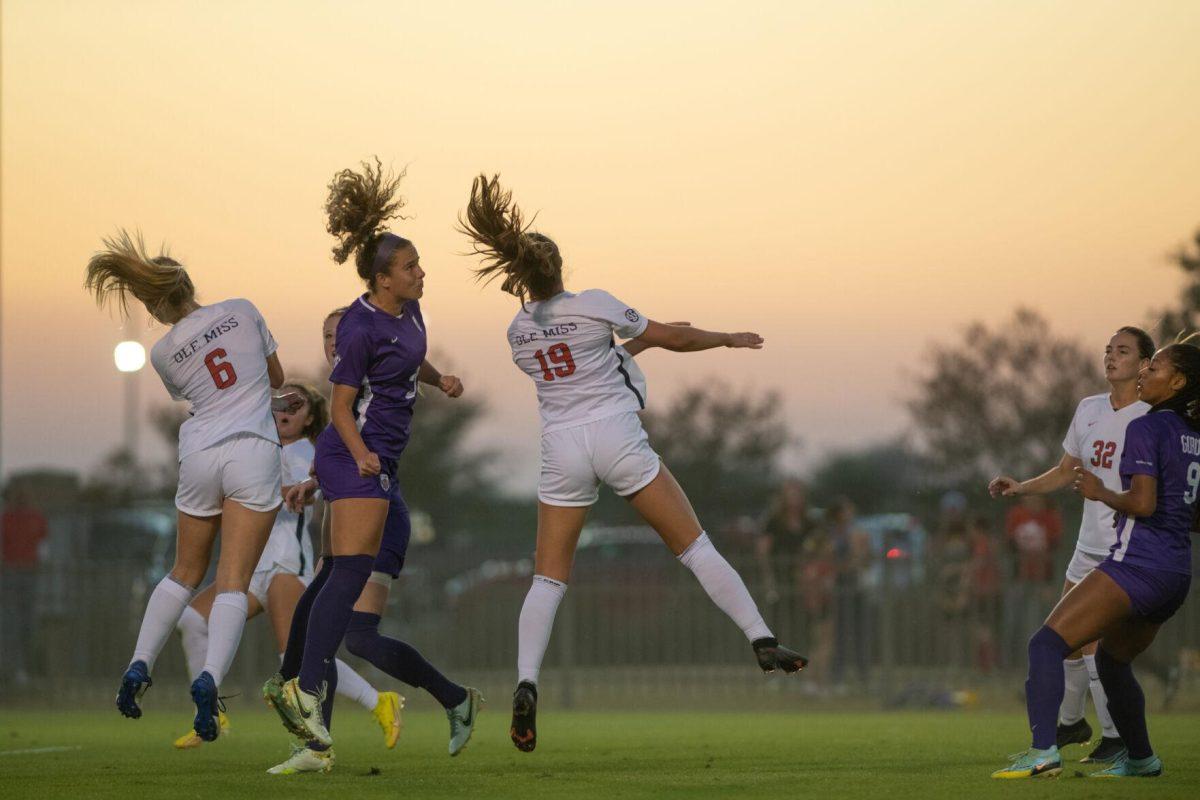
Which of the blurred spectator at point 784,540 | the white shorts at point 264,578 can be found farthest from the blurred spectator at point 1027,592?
the white shorts at point 264,578

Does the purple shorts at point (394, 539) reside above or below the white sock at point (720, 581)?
above

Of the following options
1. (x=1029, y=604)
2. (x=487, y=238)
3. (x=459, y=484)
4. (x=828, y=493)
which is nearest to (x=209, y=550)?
(x=487, y=238)

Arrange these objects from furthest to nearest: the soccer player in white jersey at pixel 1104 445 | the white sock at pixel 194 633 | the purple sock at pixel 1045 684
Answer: the white sock at pixel 194 633 → the soccer player in white jersey at pixel 1104 445 → the purple sock at pixel 1045 684

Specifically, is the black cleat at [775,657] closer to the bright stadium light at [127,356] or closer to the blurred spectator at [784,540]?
the bright stadium light at [127,356]

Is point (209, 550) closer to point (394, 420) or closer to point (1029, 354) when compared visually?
point (394, 420)

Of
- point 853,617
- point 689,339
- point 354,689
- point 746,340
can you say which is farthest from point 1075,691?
point 853,617

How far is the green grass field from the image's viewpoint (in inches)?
278

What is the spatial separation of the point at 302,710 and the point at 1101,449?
13.4 ft

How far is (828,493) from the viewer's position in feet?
218

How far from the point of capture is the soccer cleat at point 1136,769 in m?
7.55

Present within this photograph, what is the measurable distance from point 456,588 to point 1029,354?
76.7 feet

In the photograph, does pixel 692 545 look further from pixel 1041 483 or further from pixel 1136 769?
pixel 1136 769

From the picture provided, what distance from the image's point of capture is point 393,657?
828 cm

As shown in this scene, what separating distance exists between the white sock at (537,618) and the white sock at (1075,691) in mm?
2819
